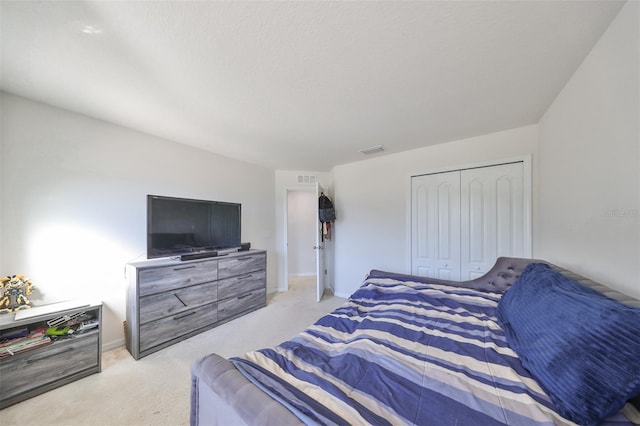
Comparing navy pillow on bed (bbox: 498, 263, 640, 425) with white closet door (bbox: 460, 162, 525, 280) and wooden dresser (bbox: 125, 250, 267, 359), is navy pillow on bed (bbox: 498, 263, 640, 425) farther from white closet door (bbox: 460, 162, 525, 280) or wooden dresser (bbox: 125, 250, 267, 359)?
wooden dresser (bbox: 125, 250, 267, 359)

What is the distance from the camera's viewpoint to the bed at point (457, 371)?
68 cm

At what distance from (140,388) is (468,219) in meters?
3.64

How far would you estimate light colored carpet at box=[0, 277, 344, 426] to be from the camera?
143 centimetres

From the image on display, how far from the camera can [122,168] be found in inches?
91.9

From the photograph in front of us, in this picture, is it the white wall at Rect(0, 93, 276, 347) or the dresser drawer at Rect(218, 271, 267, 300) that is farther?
the dresser drawer at Rect(218, 271, 267, 300)

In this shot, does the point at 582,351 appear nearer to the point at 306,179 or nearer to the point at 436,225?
the point at 436,225

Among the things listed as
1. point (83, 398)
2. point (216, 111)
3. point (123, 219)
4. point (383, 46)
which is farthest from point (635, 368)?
point (123, 219)

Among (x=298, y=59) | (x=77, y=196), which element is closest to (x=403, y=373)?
(x=298, y=59)

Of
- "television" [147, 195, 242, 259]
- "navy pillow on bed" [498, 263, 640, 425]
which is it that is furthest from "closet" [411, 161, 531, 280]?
"television" [147, 195, 242, 259]

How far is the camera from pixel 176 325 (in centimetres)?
230

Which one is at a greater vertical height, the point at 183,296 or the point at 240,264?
the point at 240,264

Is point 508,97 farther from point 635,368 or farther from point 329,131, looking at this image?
point 635,368

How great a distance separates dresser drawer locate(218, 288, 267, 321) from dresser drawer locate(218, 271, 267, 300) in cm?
6

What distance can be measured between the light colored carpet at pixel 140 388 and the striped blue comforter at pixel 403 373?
1.12 metres
